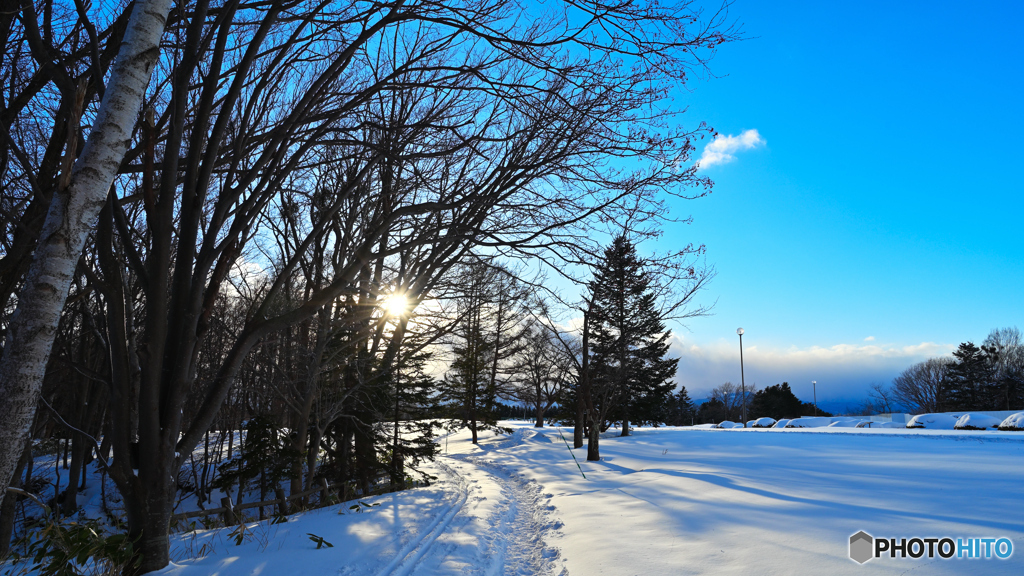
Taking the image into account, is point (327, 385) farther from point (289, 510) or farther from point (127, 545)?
point (127, 545)

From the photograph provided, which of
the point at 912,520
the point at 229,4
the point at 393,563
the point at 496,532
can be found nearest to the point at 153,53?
the point at 229,4

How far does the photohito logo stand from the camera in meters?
4.85

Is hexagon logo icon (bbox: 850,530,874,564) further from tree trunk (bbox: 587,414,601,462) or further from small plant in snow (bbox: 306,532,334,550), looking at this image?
tree trunk (bbox: 587,414,601,462)

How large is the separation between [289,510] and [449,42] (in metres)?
10.9

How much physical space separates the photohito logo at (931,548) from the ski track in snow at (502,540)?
314 cm

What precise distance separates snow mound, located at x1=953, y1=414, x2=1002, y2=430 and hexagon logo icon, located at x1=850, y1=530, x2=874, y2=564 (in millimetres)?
23387

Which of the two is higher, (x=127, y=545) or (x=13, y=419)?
(x=13, y=419)

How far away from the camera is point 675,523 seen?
24.6 ft

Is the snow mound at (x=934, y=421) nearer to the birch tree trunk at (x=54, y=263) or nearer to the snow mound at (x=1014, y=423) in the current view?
the snow mound at (x=1014, y=423)

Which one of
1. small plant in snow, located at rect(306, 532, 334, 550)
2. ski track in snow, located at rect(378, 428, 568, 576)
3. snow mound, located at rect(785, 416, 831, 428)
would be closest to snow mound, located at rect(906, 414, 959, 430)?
snow mound, located at rect(785, 416, 831, 428)

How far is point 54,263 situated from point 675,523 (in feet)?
24.8

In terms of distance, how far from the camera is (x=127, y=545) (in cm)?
517

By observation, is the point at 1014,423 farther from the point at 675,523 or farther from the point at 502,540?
the point at 502,540

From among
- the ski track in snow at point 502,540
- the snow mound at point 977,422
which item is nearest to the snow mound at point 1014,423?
the snow mound at point 977,422
